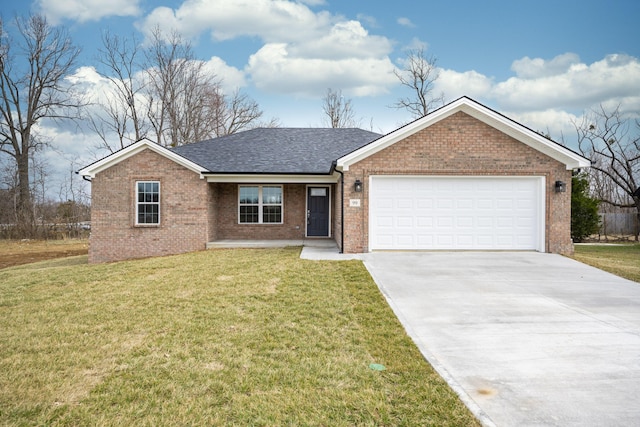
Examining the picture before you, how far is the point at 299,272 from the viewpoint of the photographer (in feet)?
30.3

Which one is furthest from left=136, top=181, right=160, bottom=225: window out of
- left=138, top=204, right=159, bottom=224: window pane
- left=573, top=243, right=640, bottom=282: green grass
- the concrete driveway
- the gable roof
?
left=573, top=243, right=640, bottom=282: green grass

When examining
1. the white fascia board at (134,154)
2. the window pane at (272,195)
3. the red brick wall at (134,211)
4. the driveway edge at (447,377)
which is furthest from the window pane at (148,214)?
the driveway edge at (447,377)

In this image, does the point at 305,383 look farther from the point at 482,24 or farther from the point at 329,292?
the point at 482,24

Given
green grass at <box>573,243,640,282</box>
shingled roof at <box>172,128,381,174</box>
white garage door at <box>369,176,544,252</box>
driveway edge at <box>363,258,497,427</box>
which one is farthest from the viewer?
shingled roof at <box>172,128,381,174</box>

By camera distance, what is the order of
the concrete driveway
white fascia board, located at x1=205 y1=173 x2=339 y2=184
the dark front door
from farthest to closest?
the dark front door → white fascia board, located at x1=205 y1=173 x2=339 y2=184 → the concrete driveway

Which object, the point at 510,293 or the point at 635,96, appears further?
the point at 635,96

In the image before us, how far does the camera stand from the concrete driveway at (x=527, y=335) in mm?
3387

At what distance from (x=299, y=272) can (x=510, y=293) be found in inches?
180

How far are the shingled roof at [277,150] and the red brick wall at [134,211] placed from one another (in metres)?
1.29

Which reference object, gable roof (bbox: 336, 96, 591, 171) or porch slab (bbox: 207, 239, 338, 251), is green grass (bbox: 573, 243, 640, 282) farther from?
porch slab (bbox: 207, 239, 338, 251)

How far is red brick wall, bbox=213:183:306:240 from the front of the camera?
16203 millimetres

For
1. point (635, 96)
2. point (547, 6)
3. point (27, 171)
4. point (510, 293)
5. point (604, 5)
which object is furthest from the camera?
point (27, 171)

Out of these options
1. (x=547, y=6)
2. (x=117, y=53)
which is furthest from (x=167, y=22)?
(x=547, y=6)

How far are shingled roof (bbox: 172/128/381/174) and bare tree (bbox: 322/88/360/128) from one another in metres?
13.0
